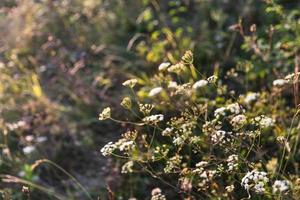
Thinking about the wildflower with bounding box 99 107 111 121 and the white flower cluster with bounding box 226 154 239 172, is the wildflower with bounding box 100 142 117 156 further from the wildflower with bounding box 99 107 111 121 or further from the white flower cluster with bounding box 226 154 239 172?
the white flower cluster with bounding box 226 154 239 172

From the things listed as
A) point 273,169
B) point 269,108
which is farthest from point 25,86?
point 273,169

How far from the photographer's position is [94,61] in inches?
209

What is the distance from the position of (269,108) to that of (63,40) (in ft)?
9.20

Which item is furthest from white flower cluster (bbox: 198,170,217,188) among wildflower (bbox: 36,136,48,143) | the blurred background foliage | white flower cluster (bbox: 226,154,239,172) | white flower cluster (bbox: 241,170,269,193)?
wildflower (bbox: 36,136,48,143)

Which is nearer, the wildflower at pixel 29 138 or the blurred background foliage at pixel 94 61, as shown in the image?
the blurred background foliage at pixel 94 61

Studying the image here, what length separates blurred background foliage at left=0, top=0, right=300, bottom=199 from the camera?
159 inches

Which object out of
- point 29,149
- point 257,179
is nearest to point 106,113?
point 257,179

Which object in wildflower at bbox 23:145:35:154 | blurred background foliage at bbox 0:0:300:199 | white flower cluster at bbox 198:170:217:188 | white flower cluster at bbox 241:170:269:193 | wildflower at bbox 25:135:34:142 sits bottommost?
white flower cluster at bbox 241:170:269:193

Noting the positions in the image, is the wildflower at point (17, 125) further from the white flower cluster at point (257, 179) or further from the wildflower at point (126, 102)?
the white flower cluster at point (257, 179)

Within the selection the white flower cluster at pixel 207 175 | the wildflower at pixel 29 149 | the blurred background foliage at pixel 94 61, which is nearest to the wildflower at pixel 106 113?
the white flower cluster at pixel 207 175

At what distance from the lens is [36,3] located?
21.0 feet

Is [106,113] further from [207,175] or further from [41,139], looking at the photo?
[41,139]

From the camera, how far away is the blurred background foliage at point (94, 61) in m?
4.04

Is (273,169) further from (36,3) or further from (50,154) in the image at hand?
(36,3)
